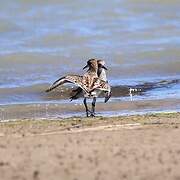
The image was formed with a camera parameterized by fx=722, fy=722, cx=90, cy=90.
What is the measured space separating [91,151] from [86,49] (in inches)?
513

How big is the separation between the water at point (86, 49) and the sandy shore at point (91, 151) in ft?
11.4

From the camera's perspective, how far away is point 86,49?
19.3 meters

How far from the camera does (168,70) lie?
16.8 m

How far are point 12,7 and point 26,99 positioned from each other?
12172 mm

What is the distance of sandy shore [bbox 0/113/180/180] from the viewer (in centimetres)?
565

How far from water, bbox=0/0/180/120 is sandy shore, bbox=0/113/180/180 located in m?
3.48

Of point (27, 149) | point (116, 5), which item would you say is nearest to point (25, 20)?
point (116, 5)

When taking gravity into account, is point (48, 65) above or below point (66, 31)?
below

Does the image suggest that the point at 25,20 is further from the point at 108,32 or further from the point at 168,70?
the point at 168,70

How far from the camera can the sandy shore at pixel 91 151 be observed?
18.5 ft

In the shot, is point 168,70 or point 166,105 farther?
point 168,70

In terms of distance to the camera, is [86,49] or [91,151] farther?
[86,49]

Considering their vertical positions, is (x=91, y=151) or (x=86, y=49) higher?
(x=86, y=49)

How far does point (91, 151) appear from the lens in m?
6.35
